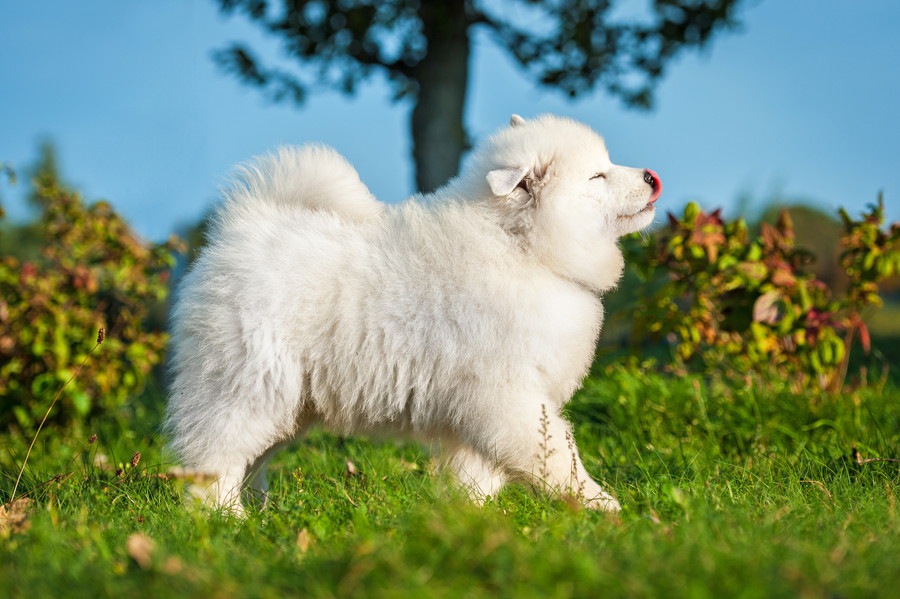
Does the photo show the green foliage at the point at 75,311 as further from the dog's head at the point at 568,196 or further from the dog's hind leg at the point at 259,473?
the dog's head at the point at 568,196

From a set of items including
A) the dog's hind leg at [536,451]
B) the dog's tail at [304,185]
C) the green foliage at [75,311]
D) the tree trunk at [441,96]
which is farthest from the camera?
the tree trunk at [441,96]

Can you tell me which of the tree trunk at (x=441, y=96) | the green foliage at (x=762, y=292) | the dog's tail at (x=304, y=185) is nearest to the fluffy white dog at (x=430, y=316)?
the dog's tail at (x=304, y=185)

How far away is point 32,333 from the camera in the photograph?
5.39 m

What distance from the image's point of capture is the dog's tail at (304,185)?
3.41 metres

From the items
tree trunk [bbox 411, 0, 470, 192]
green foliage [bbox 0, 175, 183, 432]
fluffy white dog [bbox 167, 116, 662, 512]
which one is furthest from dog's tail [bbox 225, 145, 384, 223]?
tree trunk [bbox 411, 0, 470, 192]

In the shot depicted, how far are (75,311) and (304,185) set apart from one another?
3124mm

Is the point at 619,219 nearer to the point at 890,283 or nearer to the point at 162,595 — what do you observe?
the point at 162,595

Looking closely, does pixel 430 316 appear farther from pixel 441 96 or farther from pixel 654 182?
pixel 441 96

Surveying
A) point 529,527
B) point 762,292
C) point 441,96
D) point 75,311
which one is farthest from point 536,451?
point 441,96

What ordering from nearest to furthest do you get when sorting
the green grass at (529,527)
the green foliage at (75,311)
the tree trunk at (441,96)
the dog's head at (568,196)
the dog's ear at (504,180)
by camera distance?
the green grass at (529,527), the dog's ear at (504,180), the dog's head at (568,196), the green foliage at (75,311), the tree trunk at (441,96)

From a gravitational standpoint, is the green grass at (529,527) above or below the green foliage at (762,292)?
below

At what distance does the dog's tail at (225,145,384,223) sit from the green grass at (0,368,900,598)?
1.10 meters

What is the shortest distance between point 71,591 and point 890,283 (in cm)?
1383

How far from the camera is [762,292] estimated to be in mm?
4770
